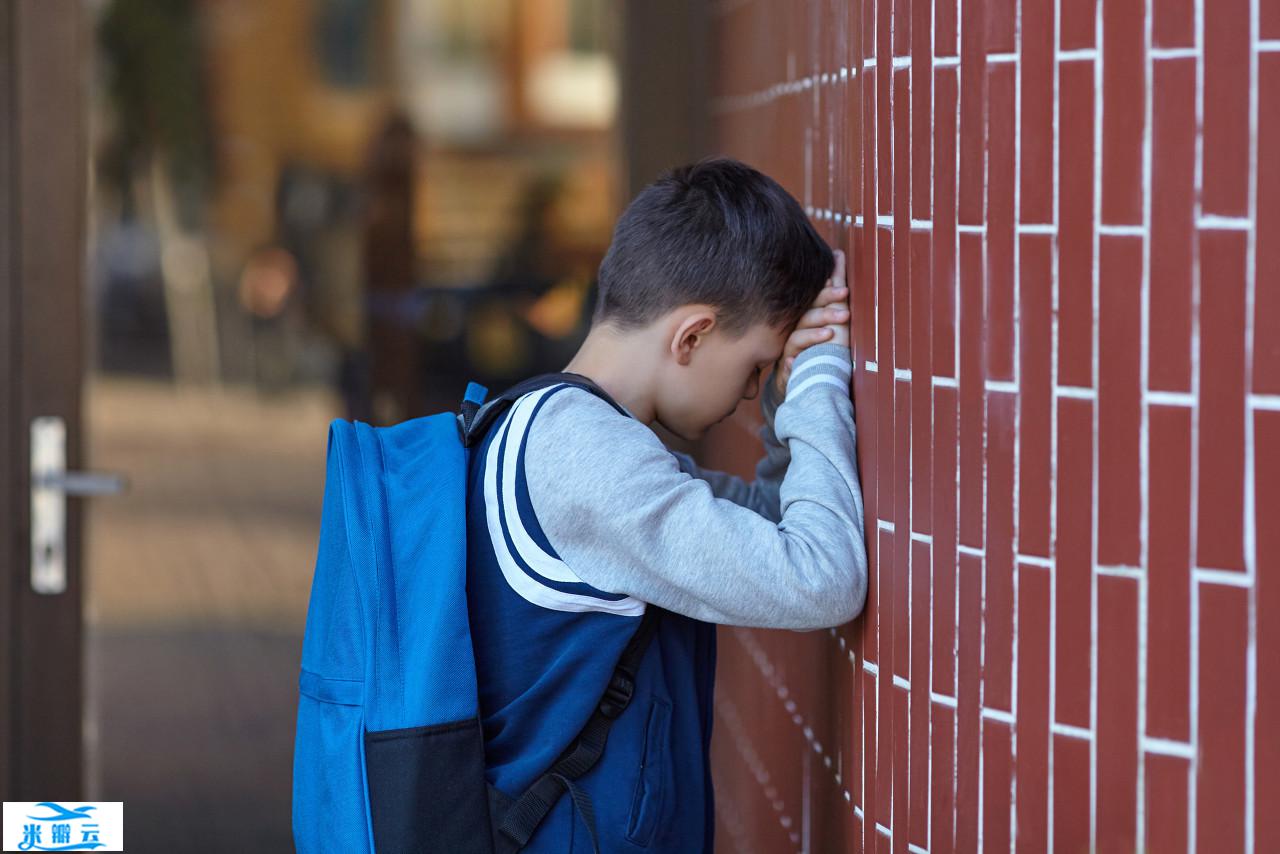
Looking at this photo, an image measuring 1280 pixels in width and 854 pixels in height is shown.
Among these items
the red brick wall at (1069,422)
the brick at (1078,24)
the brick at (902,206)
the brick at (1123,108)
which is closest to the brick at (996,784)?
the red brick wall at (1069,422)

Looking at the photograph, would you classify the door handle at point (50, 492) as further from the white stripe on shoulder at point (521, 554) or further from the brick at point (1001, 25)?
the brick at point (1001, 25)

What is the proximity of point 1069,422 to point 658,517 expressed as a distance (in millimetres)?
418

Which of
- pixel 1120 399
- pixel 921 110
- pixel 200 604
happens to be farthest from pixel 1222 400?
pixel 200 604

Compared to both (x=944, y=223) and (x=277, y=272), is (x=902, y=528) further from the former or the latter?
(x=277, y=272)

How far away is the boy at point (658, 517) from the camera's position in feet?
4.74

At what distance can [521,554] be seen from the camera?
150 centimetres

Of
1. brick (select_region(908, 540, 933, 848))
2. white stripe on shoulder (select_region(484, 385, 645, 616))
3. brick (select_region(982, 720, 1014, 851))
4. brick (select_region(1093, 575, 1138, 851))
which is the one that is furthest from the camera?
white stripe on shoulder (select_region(484, 385, 645, 616))

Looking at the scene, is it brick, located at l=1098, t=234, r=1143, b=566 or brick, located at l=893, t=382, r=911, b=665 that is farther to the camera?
brick, located at l=893, t=382, r=911, b=665

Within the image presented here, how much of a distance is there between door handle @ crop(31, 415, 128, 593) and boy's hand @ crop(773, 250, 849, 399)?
5.27 feet

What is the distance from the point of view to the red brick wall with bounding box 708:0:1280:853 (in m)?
1.07

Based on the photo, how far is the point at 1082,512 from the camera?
3.85 feet

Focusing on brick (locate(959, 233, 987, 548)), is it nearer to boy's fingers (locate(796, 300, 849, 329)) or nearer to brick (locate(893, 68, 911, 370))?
brick (locate(893, 68, 911, 370))

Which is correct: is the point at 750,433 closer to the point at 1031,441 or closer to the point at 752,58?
the point at 752,58

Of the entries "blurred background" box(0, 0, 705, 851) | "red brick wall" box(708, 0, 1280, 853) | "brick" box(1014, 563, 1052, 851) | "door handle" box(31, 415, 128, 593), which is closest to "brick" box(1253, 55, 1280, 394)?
"red brick wall" box(708, 0, 1280, 853)
